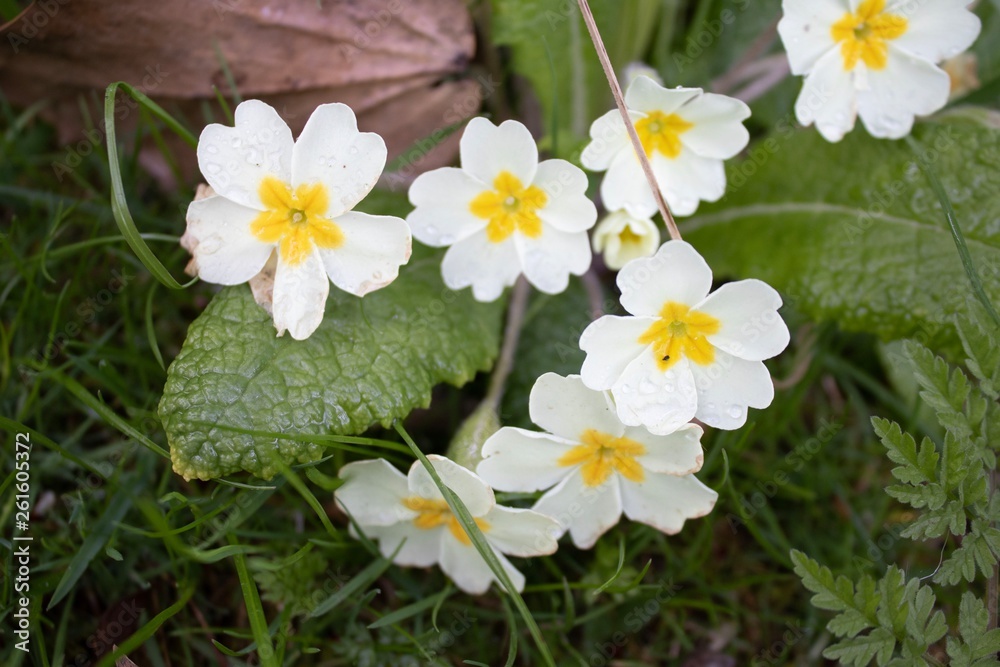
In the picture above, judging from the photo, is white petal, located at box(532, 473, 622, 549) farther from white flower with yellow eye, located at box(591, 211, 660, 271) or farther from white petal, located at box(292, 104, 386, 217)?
white petal, located at box(292, 104, 386, 217)

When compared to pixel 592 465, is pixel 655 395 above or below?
above

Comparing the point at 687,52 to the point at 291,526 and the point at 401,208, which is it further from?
the point at 291,526

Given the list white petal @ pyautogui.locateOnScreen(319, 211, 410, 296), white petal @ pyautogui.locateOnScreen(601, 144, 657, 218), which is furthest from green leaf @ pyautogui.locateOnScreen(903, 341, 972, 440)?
white petal @ pyautogui.locateOnScreen(319, 211, 410, 296)

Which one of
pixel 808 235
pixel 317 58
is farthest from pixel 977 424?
pixel 317 58

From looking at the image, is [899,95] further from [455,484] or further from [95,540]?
[95,540]

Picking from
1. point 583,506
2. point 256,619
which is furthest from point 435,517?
point 256,619

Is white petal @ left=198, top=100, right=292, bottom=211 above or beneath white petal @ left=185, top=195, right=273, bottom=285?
above
